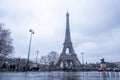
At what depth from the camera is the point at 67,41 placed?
115 m

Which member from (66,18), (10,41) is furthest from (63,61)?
(10,41)

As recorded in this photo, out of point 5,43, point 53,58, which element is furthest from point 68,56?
point 5,43

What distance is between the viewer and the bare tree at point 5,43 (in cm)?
4103

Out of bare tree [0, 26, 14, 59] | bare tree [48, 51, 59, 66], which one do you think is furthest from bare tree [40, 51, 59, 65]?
bare tree [0, 26, 14, 59]

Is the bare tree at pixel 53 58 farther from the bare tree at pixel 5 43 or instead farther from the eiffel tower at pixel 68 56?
the bare tree at pixel 5 43

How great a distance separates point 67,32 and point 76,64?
879 inches

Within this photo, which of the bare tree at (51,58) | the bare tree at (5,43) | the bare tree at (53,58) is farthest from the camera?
the bare tree at (51,58)

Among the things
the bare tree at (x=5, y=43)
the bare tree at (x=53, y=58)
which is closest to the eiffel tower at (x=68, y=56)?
the bare tree at (x=53, y=58)

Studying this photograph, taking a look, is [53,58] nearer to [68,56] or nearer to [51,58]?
[51,58]

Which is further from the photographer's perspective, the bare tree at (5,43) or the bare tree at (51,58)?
the bare tree at (51,58)

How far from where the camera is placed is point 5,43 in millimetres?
Answer: 41656

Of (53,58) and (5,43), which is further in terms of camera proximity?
(53,58)

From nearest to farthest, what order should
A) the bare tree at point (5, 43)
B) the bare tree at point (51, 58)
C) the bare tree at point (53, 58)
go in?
the bare tree at point (5, 43), the bare tree at point (53, 58), the bare tree at point (51, 58)

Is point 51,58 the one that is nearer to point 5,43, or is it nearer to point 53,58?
point 53,58
